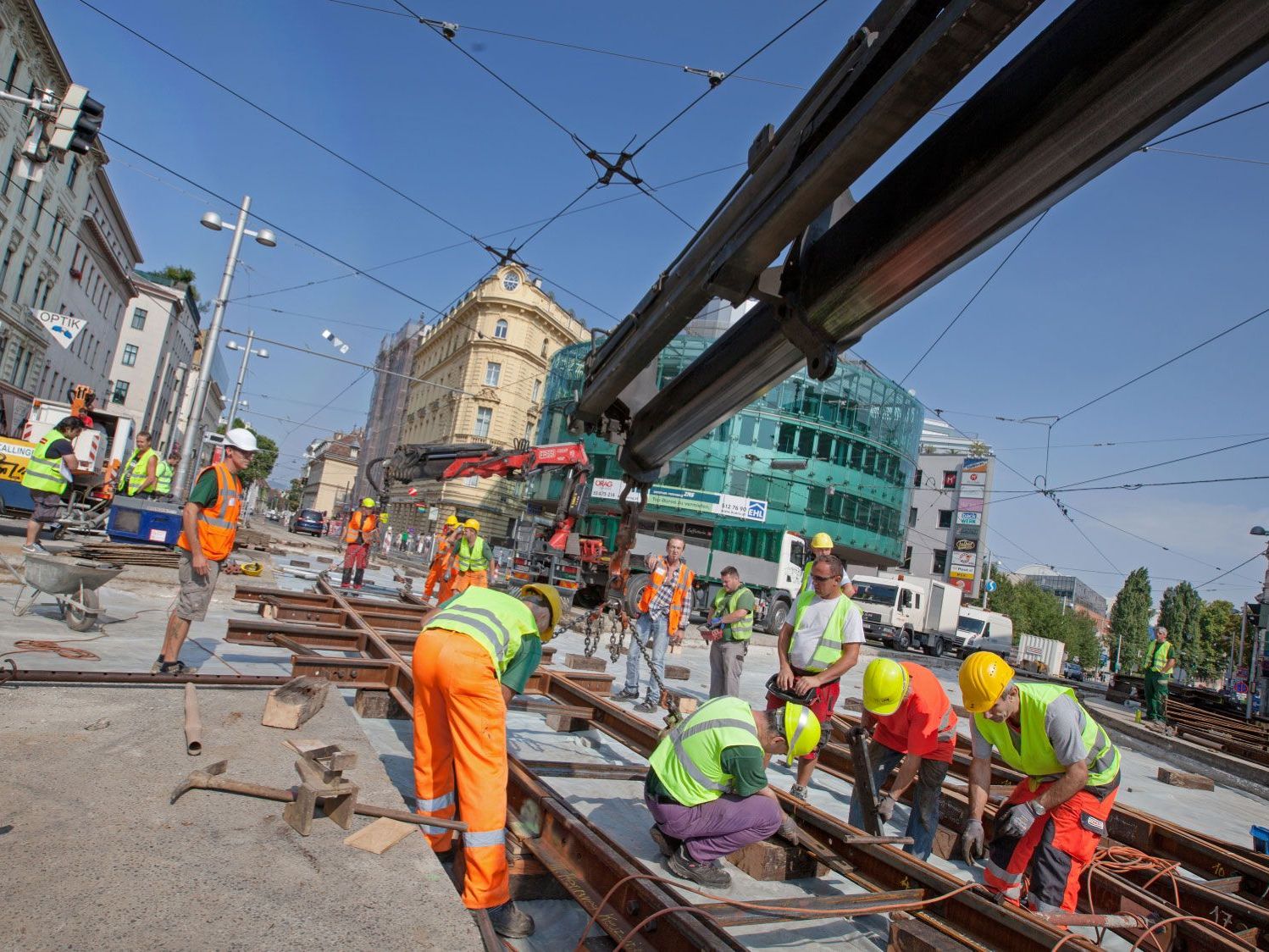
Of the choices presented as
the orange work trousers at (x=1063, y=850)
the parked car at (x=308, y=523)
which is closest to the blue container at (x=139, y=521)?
the orange work trousers at (x=1063, y=850)

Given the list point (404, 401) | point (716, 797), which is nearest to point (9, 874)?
point (716, 797)

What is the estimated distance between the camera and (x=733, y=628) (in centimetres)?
707

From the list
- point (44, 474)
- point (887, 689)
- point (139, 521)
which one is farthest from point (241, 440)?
point (139, 521)

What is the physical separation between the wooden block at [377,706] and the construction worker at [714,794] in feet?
8.83

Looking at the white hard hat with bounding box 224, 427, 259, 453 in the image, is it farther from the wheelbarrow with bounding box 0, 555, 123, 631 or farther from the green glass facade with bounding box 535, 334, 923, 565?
the green glass facade with bounding box 535, 334, 923, 565

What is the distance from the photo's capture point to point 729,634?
712 cm

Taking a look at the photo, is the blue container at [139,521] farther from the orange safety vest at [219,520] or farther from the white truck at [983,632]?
the white truck at [983,632]

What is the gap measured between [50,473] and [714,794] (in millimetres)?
9545

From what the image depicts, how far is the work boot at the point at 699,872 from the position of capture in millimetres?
3758

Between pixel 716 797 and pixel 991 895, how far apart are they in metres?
1.27

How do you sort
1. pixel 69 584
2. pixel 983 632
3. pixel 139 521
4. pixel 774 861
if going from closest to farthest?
pixel 774 861, pixel 69 584, pixel 139 521, pixel 983 632

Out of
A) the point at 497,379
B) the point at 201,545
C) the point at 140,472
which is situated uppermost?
the point at 497,379

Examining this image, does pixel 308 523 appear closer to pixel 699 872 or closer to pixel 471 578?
pixel 471 578

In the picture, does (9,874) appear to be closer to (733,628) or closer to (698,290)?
(698,290)
